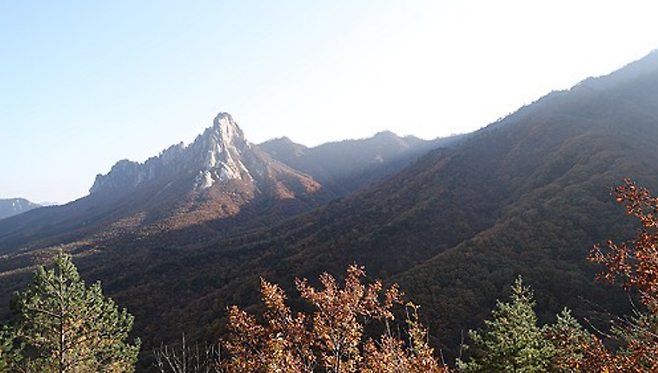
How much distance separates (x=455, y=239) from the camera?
209 feet

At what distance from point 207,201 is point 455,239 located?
107006 mm

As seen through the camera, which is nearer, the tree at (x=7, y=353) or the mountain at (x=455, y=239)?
the tree at (x=7, y=353)

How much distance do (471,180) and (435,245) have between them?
30136 mm

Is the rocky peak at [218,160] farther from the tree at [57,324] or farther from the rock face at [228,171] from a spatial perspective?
the tree at [57,324]

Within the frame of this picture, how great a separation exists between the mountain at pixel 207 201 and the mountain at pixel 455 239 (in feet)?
29.9

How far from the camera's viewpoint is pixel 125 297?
65.9 metres

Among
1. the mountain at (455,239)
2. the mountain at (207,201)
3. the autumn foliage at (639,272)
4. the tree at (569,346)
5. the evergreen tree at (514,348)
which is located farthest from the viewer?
the mountain at (207,201)

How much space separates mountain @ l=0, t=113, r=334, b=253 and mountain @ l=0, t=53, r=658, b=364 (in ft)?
29.9

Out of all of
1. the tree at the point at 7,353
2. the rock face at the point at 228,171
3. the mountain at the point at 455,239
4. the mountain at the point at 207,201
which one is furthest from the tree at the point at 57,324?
the rock face at the point at 228,171

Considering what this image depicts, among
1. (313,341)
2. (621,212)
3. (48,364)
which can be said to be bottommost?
(621,212)

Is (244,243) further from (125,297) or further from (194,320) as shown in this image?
(194,320)

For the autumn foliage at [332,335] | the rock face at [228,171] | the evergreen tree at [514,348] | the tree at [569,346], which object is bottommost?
the evergreen tree at [514,348]

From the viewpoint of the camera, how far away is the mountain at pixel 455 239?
136 ft

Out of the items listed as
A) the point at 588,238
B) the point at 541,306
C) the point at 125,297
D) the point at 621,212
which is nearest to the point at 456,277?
the point at 541,306
